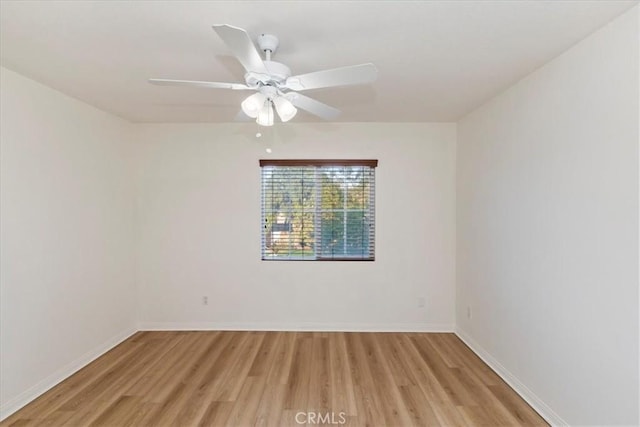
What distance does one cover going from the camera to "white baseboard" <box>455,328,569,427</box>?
6.85 ft

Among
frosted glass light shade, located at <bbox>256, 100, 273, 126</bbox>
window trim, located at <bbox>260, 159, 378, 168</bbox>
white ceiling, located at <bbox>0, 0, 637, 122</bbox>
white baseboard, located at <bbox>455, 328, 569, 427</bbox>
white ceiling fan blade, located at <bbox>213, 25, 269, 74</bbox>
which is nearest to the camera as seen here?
white ceiling fan blade, located at <bbox>213, 25, 269, 74</bbox>

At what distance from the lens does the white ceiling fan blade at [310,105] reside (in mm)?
1806

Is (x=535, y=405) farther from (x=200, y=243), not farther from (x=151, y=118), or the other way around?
(x=151, y=118)

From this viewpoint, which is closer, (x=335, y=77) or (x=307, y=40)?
(x=335, y=77)

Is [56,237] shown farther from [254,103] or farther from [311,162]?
[311,162]

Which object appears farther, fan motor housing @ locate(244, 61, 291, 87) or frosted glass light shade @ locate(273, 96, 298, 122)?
frosted glass light shade @ locate(273, 96, 298, 122)

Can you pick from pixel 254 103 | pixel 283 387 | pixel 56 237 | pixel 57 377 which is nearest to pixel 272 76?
pixel 254 103

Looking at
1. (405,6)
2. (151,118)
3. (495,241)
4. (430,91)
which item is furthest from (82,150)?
(495,241)

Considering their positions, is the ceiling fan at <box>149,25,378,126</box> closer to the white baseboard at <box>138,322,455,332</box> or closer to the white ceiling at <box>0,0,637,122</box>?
the white ceiling at <box>0,0,637,122</box>

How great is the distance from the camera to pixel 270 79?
161 centimetres

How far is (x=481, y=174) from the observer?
10.1 ft
